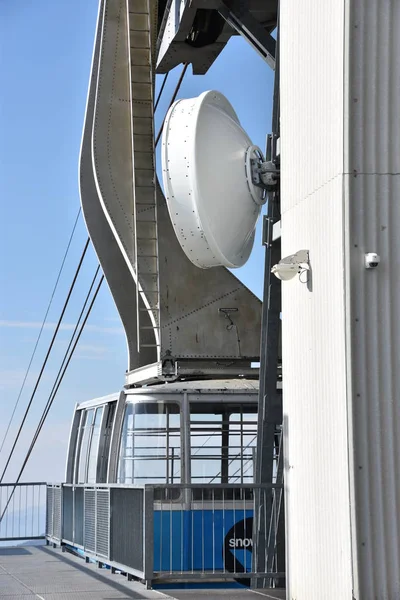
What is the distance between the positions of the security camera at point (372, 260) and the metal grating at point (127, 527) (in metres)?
5.20

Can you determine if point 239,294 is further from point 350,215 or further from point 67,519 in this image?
point 350,215

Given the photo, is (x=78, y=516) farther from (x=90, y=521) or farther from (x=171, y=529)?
(x=171, y=529)

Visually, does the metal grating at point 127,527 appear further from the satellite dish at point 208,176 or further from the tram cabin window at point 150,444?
the satellite dish at point 208,176

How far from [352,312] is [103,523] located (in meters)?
7.49

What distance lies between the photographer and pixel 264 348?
452 inches

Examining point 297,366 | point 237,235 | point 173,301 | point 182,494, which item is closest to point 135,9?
point 173,301

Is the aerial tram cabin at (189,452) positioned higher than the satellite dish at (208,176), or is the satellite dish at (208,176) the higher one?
the satellite dish at (208,176)

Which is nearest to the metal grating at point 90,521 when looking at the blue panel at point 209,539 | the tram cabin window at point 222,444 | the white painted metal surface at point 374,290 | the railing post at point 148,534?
the blue panel at point 209,539

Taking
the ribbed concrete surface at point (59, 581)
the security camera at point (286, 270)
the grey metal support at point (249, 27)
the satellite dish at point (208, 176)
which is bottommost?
the ribbed concrete surface at point (59, 581)

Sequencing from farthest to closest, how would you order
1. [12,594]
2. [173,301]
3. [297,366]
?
1. [173,301]
2. [12,594]
3. [297,366]

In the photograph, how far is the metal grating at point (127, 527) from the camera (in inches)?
466

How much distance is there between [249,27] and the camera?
13.2 m

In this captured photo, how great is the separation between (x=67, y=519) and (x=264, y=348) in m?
7.62

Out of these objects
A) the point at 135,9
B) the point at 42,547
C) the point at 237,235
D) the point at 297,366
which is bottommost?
the point at 42,547
